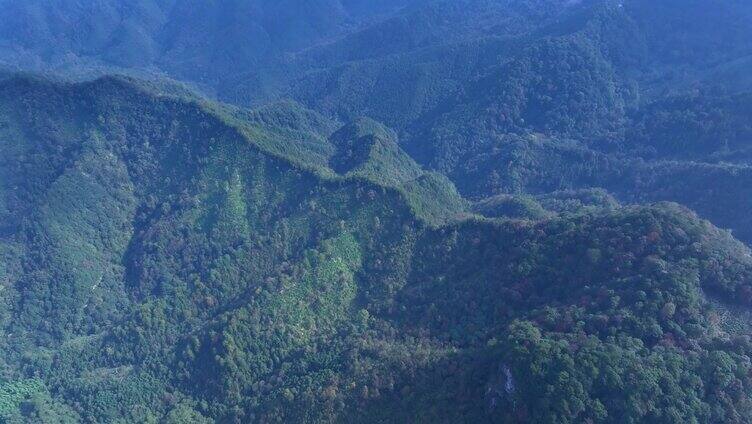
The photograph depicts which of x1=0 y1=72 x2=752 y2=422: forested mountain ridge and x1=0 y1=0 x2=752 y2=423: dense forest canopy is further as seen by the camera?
x1=0 y1=0 x2=752 y2=423: dense forest canopy

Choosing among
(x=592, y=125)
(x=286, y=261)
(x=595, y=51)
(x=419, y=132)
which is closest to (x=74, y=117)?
(x=286, y=261)

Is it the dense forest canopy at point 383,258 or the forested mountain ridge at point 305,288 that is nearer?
the forested mountain ridge at point 305,288

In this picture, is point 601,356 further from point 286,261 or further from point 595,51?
point 595,51

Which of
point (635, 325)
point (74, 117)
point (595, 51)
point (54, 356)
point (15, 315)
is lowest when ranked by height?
point (635, 325)
